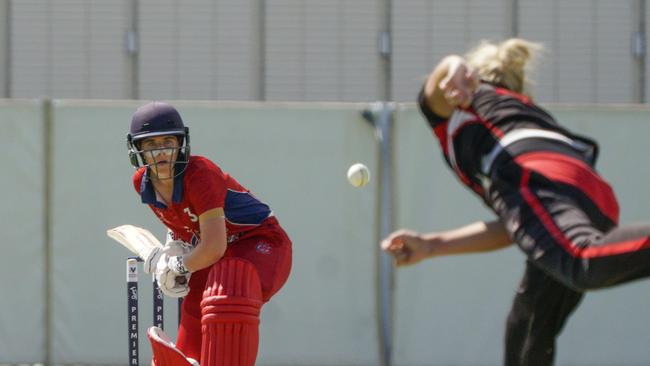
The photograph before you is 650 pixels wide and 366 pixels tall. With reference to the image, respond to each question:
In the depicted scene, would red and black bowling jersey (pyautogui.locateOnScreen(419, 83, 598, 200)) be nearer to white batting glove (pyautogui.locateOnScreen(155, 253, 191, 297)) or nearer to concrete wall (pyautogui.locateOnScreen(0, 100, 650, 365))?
white batting glove (pyautogui.locateOnScreen(155, 253, 191, 297))

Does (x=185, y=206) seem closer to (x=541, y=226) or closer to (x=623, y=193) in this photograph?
(x=541, y=226)

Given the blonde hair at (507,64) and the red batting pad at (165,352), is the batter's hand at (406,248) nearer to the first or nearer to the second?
the blonde hair at (507,64)

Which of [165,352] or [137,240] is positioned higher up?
[137,240]

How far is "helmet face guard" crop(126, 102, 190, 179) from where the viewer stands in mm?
4559

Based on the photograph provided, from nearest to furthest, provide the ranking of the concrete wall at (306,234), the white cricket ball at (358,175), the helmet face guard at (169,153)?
the helmet face guard at (169,153) → the white cricket ball at (358,175) → the concrete wall at (306,234)

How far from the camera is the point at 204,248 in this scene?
4.48 meters

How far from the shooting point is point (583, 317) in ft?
23.0

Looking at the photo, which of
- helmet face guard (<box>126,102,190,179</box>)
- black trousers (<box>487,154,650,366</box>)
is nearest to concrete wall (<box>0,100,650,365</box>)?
helmet face guard (<box>126,102,190,179</box>)

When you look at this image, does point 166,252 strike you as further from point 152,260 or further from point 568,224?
point 568,224

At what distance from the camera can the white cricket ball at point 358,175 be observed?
21.7ft

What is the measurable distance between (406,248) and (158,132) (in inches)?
54.4

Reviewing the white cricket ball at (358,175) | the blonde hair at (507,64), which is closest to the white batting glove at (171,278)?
the blonde hair at (507,64)

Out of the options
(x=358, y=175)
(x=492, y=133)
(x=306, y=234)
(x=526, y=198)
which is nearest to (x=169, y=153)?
(x=492, y=133)

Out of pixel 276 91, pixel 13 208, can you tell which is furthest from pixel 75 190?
pixel 276 91
